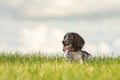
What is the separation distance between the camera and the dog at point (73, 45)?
12289mm

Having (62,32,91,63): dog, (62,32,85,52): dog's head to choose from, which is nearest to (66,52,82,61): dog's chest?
(62,32,91,63): dog

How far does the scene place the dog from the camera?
40.3 feet

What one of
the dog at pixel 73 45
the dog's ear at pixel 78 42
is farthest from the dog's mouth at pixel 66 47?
the dog's ear at pixel 78 42

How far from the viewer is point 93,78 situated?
21.2ft

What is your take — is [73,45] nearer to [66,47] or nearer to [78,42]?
[78,42]

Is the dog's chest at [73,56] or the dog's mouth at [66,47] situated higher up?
the dog's mouth at [66,47]

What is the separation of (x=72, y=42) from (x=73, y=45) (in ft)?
0.35

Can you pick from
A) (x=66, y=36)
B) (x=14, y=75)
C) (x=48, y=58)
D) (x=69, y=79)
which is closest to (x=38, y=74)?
(x=14, y=75)

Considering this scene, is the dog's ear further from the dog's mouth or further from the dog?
the dog's mouth

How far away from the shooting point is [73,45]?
12.5m

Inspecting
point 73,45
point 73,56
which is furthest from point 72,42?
point 73,56

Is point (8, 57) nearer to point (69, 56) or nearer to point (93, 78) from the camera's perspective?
point (69, 56)

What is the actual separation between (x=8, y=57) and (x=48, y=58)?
1.42m

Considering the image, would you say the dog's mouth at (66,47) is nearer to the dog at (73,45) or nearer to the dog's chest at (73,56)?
the dog at (73,45)
